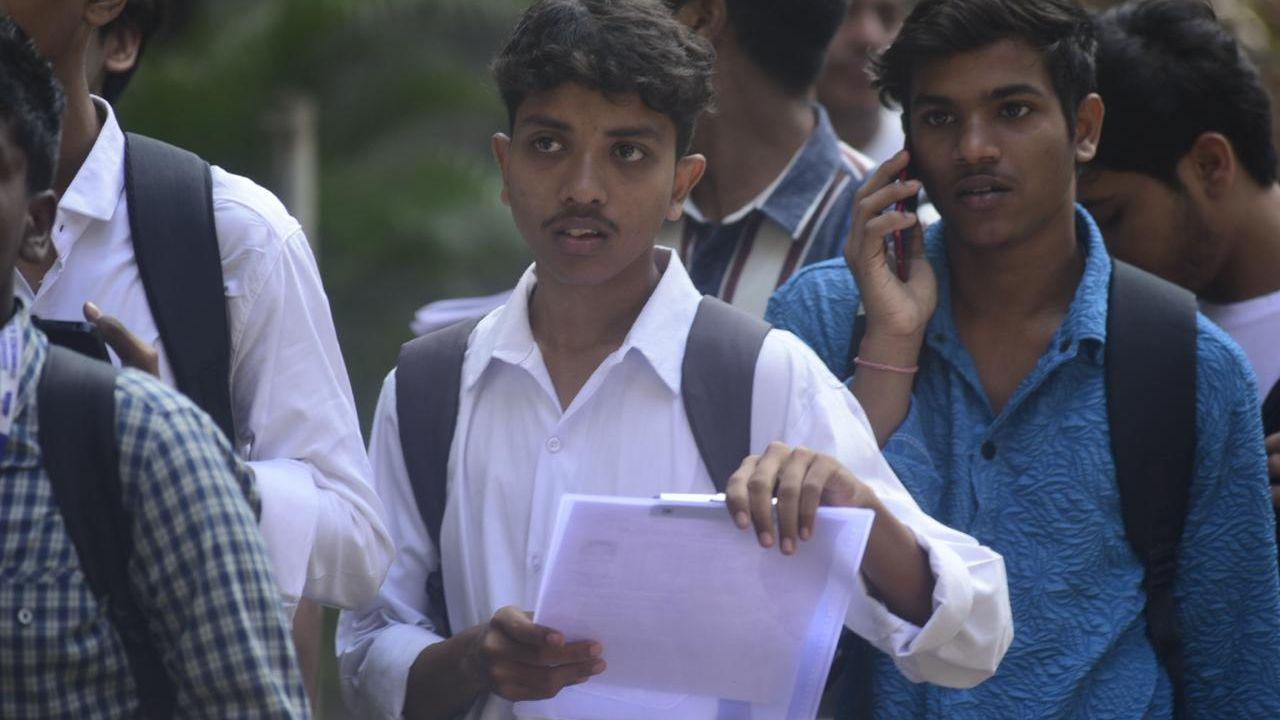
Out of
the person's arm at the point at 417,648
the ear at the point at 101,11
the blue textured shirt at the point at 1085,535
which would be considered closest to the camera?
the person's arm at the point at 417,648

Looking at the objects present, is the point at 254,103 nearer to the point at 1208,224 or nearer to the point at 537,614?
the point at 1208,224

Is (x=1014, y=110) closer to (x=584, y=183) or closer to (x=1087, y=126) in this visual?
(x=1087, y=126)

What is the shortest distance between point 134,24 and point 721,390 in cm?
143

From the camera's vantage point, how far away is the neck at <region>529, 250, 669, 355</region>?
11.2 ft

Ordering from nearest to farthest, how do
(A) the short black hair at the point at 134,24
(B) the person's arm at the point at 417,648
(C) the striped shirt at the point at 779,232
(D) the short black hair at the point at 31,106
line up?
(D) the short black hair at the point at 31,106 → (B) the person's arm at the point at 417,648 → (A) the short black hair at the point at 134,24 → (C) the striped shirt at the point at 779,232

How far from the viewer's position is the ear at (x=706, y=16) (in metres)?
4.85

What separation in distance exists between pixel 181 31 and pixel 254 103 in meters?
1.14

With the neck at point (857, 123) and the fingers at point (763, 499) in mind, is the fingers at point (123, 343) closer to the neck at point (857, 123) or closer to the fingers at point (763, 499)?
the fingers at point (763, 499)

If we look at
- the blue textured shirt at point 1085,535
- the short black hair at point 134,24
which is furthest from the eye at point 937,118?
the short black hair at point 134,24

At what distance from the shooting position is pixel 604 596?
2.84m

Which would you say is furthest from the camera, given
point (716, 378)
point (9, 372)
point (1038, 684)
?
point (1038, 684)

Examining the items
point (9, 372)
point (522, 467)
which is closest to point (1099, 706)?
point (522, 467)

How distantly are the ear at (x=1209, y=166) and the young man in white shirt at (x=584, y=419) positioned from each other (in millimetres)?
1335

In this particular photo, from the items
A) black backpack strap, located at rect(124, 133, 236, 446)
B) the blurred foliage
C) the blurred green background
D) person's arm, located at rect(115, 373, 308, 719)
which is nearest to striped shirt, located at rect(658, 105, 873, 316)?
black backpack strap, located at rect(124, 133, 236, 446)
